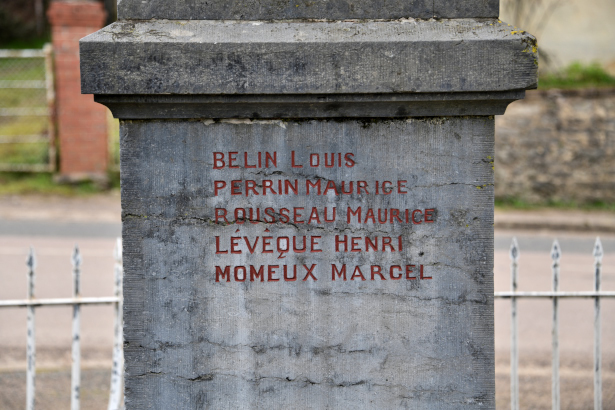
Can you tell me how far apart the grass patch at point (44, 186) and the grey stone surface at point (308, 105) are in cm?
960

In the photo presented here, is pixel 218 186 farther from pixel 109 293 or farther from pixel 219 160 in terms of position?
pixel 109 293

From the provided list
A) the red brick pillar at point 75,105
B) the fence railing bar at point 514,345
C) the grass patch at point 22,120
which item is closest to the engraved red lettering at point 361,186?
the fence railing bar at point 514,345

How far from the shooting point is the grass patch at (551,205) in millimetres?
10961

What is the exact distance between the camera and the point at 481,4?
7.48ft

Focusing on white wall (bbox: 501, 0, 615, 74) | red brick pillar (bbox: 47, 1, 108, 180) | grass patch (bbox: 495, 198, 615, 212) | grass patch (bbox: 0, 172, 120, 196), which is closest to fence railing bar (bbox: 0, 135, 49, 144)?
grass patch (bbox: 0, 172, 120, 196)

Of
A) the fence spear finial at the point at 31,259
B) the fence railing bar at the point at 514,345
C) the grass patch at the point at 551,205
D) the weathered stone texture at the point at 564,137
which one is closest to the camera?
the fence spear finial at the point at 31,259

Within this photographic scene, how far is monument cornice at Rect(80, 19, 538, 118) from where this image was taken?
83.9 inches

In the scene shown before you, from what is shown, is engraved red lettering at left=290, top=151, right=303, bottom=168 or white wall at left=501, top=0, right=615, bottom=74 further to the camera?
white wall at left=501, top=0, right=615, bottom=74

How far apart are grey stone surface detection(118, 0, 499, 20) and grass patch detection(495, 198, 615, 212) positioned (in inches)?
364

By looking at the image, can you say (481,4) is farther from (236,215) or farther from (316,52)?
(236,215)

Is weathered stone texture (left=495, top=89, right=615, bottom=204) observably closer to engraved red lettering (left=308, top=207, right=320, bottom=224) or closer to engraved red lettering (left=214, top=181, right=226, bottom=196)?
engraved red lettering (left=308, top=207, right=320, bottom=224)

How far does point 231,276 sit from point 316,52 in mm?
861

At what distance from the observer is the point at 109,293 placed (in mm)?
6496

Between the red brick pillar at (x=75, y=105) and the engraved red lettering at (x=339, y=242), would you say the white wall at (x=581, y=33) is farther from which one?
the engraved red lettering at (x=339, y=242)
